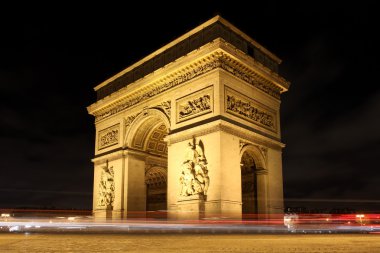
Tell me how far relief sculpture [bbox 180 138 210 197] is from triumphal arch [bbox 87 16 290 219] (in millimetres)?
44

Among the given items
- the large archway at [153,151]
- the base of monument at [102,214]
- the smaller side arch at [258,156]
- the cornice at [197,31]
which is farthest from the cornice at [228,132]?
the base of monument at [102,214]

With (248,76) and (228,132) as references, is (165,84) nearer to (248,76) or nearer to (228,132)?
(248,76)

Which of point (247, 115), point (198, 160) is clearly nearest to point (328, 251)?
point (198, 160)

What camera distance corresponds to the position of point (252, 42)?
21078mm

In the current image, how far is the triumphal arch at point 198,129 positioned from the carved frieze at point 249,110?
0.05m

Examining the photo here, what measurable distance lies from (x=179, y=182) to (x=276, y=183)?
511 centimetres

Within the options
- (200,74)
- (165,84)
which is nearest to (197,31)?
(200,74)

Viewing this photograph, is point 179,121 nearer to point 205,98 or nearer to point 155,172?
point 205,98

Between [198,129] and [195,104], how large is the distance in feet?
4.46

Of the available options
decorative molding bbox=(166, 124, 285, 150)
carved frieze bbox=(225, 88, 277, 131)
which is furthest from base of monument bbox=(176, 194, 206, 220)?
carved frieze bbox=(225, 88, 277, 131)

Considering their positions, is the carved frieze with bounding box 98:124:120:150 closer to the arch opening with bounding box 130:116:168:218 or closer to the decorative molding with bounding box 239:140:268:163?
the arch opening with bounding box 130:116:168:218

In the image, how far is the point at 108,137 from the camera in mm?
25234

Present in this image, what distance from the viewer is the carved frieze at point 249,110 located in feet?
61.9

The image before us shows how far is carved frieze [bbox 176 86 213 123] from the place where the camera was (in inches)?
736
